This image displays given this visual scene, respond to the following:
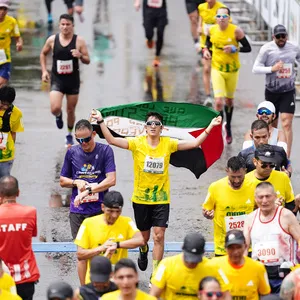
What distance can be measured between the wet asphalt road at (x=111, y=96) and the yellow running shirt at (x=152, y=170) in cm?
91

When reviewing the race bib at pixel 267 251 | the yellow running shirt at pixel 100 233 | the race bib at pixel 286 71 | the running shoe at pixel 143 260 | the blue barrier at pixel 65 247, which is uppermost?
the race bib at pixel 286 71

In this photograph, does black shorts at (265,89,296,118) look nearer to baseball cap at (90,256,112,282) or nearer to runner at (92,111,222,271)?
runner at (92,111,222,271)

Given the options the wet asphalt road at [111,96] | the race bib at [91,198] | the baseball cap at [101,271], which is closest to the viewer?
the baseball cap at [101,271]

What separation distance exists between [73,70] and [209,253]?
5175 mm

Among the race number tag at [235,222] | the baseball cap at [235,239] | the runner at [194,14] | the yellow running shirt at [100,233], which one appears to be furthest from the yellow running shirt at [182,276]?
the runner at [194,14]

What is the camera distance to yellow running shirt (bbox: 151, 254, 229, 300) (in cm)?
922

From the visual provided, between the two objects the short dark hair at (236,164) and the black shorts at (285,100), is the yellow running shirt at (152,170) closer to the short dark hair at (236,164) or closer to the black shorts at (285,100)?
the short dark hair at (236,164)

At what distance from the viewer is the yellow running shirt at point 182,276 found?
9219 mm

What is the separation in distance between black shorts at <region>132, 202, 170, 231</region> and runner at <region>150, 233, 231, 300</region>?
107 inches

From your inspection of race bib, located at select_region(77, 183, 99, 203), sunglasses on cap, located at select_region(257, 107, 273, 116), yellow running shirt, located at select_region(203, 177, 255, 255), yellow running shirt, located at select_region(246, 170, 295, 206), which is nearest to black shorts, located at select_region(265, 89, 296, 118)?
sunglasses on cap, located at select_region(257, 107, 273, 116)

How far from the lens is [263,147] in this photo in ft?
37.9

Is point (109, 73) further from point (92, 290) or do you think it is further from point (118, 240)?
point (92, 290)

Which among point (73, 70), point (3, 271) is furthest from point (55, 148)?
point (3, 271)

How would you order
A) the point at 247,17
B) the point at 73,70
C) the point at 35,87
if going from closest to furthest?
the point at 73,70
the point at 35,87
the point at 247,17
